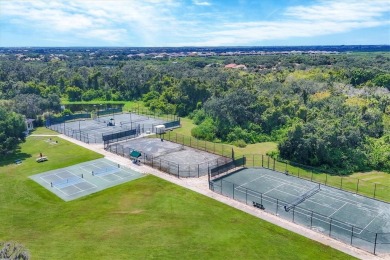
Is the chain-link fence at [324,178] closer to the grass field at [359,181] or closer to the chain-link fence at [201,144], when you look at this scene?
the grass field at [359,181]

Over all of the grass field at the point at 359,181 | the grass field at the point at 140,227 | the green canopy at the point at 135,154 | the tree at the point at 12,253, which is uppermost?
the tree at the point at 12,253

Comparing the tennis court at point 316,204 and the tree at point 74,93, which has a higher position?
the tree at point 74,93

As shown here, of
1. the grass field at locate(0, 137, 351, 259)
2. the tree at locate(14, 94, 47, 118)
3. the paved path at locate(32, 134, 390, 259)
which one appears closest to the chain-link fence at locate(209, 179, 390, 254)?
the paved path at locate(32, 134, 390, 259)

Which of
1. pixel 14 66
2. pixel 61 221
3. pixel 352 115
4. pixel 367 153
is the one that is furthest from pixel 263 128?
pixel 14 66

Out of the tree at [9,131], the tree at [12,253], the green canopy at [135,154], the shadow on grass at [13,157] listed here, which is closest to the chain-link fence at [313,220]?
the green canopy at [135,154]

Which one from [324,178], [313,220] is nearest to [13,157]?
[313,220]

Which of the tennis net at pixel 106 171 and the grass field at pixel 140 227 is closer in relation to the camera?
the grass field at pixel 140 227

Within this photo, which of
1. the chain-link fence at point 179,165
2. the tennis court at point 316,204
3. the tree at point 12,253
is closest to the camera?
the tree at point 12,253
